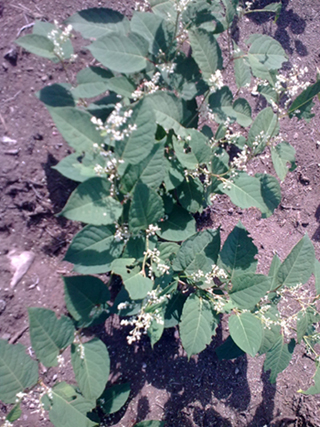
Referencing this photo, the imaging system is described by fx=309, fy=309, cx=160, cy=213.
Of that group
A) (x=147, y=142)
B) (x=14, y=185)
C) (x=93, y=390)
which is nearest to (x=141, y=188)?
(x=147, y=142)

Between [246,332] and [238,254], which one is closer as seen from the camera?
[246,332]

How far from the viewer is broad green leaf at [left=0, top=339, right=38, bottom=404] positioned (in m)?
1.83

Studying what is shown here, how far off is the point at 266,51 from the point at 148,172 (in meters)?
1.34

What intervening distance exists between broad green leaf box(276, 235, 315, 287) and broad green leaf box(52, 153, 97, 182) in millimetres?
1478

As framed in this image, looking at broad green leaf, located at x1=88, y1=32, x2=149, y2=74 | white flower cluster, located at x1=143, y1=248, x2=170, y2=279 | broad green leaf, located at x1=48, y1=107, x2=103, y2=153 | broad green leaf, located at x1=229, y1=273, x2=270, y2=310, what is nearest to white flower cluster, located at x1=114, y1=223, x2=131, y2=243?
white flower cluster, located at x1=143, y1=248, x2=170, y2=279

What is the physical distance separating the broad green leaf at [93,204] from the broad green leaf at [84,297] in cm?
52

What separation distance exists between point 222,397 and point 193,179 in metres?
1.99

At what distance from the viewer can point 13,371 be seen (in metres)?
1.85

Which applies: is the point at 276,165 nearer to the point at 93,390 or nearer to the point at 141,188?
the point at 141,188

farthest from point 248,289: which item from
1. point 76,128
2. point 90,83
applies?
point 90,83

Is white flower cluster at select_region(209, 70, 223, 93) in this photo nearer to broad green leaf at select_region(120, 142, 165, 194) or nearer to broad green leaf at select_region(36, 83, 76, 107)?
broad green leaf at select_region(120, 142, 165, 194)

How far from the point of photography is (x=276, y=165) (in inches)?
86.7

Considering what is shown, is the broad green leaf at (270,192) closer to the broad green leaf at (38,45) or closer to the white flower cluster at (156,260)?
the white flower cluster at (156,260)

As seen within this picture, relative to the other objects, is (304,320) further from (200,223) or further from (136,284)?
(136,284)
